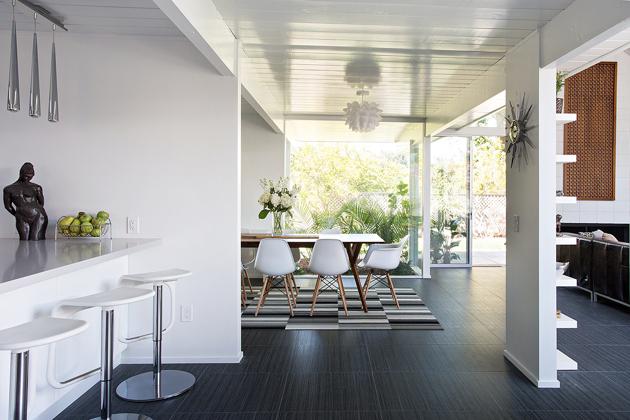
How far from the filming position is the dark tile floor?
9.38 feet

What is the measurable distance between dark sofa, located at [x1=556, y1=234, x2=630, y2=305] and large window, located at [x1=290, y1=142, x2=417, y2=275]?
2.36m

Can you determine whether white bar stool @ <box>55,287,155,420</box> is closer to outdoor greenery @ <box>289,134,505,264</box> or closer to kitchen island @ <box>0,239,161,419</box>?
kitchen island @ <box>0,239,161,419</box>

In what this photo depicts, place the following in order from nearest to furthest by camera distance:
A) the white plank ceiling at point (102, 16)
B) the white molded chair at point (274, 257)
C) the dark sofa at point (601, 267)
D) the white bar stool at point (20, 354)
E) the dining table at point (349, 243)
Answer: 1. the white bar stool at point (20, 354)
2. the white plank ceiling at point (102, 16)
3. the white molded chair at point (274, 257)
4. the dark sofa at point (601, 267)
5. the dining table at point (349, 243)

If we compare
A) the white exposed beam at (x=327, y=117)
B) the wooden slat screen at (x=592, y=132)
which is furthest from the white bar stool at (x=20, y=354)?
the wooden slat screen at (x=592, y=132)

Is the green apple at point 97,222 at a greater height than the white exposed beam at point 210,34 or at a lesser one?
lesser

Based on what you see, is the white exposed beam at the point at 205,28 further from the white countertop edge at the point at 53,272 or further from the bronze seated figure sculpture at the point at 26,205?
the bronze seated figure sculpture at the point at 26,205

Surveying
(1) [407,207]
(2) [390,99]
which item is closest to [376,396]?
(2) [390,99]

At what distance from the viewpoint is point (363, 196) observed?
7715 mm

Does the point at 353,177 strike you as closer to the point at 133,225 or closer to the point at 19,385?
the point at 133,225

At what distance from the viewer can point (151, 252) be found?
11.9 feet

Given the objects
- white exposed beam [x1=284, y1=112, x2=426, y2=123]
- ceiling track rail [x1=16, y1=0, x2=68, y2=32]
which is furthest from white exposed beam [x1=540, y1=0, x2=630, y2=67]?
white exposed beam [x1=284, y1=112, x2=426, y2=123]

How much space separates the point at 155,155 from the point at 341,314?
269 cm

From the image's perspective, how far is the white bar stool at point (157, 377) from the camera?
→ 3.03 metres

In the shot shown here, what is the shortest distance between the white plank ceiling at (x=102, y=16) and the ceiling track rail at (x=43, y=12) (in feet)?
0.08
